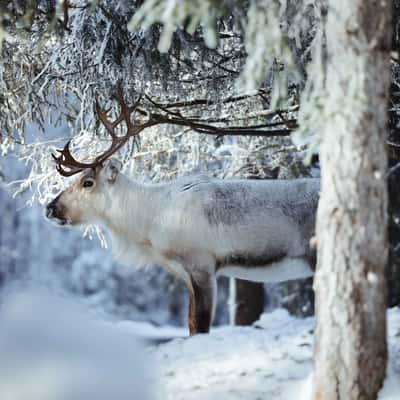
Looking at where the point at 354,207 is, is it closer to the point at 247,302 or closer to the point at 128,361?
the point at 128,361

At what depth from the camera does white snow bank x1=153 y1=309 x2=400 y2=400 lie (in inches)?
177

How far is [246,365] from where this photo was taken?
194 inches

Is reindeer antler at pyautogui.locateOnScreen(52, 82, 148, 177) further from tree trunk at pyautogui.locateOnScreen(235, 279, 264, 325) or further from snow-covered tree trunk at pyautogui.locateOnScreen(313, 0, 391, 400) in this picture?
tree trunk at pyautogui.locateOnScreen(235, 279, 264, 325)

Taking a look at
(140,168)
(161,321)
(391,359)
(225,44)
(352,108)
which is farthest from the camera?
(161,321)

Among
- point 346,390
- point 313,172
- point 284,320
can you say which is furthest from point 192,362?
point 313,172

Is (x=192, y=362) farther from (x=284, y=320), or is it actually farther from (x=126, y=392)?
(x=284, y=320)

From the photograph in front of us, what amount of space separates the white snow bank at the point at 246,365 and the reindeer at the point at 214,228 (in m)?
1.26

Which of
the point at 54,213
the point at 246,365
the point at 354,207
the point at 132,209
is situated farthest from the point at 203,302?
the point at 354,207

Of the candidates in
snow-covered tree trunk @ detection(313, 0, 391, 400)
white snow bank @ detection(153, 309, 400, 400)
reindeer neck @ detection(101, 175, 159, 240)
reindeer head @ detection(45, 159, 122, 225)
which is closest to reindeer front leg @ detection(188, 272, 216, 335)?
reindeer neck @ detection(101, 175, 159, 240)

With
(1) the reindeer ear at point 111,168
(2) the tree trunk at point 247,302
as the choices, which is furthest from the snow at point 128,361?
(2) the tree trunk at point 247,302

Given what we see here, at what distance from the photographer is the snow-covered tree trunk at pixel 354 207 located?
160 inches

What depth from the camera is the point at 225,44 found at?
26.2 ft

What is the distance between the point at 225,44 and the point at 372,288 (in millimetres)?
4554

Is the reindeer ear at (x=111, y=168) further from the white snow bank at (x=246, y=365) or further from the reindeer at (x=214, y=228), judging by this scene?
the white snow bank at (x=246, y=365)
